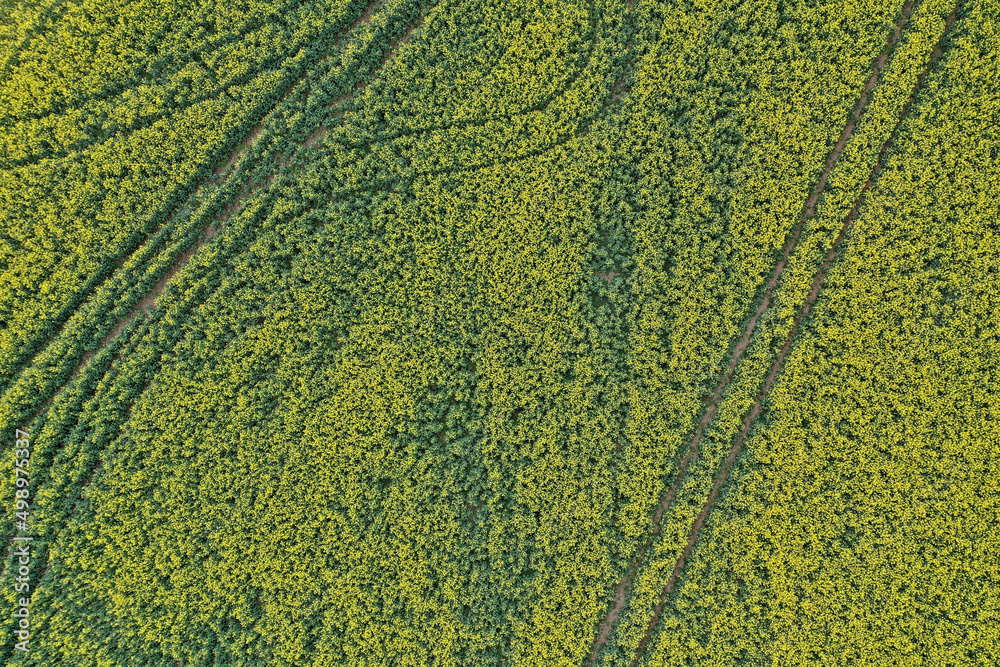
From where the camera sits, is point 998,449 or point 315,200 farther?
point 315,200

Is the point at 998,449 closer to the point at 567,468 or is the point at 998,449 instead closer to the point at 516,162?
the point at 567,468

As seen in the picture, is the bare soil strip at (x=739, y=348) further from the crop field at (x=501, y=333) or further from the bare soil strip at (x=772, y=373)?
the bare soil strip at (x=772, y=373)

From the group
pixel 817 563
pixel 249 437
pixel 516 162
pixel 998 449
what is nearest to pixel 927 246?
pixel 998 449

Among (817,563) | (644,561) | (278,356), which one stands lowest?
(817,563)

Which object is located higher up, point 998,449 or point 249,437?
point 249,437

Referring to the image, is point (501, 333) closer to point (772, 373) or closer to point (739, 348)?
point (739, 348)

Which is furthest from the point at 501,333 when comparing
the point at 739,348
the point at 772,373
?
the point at 772,373
